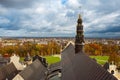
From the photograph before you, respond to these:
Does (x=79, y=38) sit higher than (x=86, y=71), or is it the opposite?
(x=79, y=38)

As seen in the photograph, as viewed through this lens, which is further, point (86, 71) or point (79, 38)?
point (79, 38)

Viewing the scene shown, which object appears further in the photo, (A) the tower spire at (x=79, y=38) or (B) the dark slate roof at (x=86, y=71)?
(A) the tower spire at (x=79, y=38)

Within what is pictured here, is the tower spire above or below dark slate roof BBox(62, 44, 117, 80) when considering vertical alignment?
above

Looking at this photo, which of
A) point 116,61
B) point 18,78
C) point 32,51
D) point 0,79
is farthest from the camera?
point 32,51

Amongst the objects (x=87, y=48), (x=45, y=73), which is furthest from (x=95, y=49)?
(x=45, y=73)

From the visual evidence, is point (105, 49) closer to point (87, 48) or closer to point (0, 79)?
point (87, 48)

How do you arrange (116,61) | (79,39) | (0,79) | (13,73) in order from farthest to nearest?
(116,61) → (13,73) → (79,39) → (0,79)

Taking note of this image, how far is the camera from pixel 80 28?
106 ft

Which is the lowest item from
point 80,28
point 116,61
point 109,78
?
→ point 116,61

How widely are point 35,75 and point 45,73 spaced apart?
4547 mm

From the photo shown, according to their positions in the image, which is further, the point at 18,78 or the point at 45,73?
the point at 45,73

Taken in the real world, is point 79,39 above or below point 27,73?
above

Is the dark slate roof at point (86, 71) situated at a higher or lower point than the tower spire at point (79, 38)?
lower

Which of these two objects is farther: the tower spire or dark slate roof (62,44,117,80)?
the tower spire
